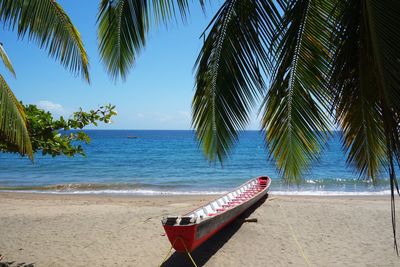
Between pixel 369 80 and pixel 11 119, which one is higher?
pixel 369 80

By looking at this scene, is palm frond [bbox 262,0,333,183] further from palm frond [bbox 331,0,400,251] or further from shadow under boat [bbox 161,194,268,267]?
shadow under boat [bbox 161,194,268,267]

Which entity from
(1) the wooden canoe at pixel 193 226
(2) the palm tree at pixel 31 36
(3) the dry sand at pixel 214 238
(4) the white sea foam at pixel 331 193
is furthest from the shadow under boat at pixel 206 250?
(4) the white sea foam at pixel 331 193

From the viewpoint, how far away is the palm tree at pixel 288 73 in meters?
2.25

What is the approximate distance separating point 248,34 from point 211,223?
3.93 m

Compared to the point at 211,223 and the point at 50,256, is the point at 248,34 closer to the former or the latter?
the point at 211,223

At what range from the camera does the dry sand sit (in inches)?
266

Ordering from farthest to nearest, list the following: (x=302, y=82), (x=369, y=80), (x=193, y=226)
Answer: (x=193, y=226)
(x=302, y=82)
(x=369, y=80)

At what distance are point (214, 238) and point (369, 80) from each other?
5858mm

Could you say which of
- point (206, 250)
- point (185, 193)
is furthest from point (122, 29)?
point (185, 193)

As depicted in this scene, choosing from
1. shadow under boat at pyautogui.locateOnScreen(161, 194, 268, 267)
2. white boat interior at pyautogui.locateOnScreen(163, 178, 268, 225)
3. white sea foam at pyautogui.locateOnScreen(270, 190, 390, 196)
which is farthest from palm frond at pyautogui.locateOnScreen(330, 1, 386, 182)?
white sea foam at pyautogui.locateOnScreen(270, 190, 390, 196)

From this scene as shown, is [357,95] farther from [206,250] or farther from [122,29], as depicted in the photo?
[206,250]

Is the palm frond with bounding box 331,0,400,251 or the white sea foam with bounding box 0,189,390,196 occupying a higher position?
the palm frond with bounding box 331,0,400,251

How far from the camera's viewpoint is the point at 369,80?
2184 mm

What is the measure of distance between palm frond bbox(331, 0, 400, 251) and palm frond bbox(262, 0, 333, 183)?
0.30 m
